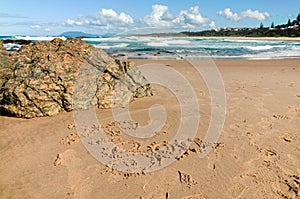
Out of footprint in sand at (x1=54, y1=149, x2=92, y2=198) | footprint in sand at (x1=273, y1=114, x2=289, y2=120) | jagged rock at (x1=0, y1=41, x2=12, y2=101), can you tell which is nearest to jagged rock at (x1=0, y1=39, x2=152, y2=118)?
jagged rock at (x1=0, y1=41, x2=12, y2=101)

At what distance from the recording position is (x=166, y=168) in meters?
3.01

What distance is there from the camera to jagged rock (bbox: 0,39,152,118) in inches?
177

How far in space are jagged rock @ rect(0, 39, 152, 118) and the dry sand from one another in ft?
0.86

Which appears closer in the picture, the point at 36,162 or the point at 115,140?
the point at 36,162

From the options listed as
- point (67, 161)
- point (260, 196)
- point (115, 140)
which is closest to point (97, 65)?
point (115, 140)

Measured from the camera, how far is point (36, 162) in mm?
3186

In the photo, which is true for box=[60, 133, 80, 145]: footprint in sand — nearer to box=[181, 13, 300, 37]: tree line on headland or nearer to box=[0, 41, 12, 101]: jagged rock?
box=[0, 41, 12, 101]: jagged rock

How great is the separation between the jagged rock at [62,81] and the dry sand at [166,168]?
0.86 feet

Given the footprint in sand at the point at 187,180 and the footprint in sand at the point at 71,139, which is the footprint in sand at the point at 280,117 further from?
the footprint in sand at the point at 71,139

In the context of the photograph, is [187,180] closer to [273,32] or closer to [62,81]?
[62,81]

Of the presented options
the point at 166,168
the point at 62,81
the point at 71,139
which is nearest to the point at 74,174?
the point at 71,139

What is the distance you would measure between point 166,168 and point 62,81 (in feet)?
9.16

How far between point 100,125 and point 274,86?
533 cm

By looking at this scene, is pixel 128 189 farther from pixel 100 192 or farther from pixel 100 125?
pixel 100 125
